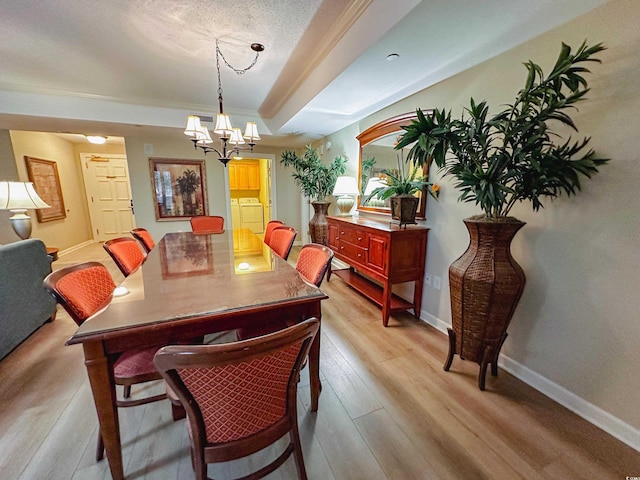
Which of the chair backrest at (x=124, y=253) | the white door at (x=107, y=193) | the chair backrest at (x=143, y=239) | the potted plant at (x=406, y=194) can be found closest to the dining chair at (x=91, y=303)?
the chair backrest at (x=124, y=253)

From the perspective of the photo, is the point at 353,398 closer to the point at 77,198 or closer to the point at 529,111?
the point at 529,111

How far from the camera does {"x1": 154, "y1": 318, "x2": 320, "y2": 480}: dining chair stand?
691 millimetres

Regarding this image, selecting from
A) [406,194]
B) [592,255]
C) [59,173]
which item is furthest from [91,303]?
[59,173]

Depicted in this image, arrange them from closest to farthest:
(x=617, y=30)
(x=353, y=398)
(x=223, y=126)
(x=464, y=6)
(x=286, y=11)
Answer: (x=617, y=30)
(x=464, y=6)
(x=353, y=398)
(x=286, y=11)
(x=223, y=126)

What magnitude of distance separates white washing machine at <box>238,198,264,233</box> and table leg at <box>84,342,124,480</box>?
652 cm

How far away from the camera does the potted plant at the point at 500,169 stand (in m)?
1.32

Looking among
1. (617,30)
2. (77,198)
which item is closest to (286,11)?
(617,30)

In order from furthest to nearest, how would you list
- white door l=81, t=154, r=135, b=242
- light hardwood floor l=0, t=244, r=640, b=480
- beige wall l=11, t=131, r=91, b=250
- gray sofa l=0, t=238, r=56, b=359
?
white door l=81, t=154, r=135, b=242, beige wall l=11, t=131, r=91, b=250, gray sofa l=0, t=238, r=56, b=359, light hardwood floor l=0, t=244, r=640, b=480

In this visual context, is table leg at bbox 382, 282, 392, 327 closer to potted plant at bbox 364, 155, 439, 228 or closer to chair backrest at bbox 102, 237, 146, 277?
potted plant at bbox 364, 155, 439, 228

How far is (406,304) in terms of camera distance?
8.79 feet

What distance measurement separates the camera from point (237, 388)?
0.83m

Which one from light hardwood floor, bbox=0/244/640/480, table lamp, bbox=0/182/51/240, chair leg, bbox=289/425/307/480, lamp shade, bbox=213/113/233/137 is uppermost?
lamp shade, bbox=213/113/233/137

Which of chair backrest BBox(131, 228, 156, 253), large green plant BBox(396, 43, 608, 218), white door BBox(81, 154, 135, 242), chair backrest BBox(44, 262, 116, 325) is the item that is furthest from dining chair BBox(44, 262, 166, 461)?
white door BBox(81, 154, 135, 242)

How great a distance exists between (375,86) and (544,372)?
275 cm
